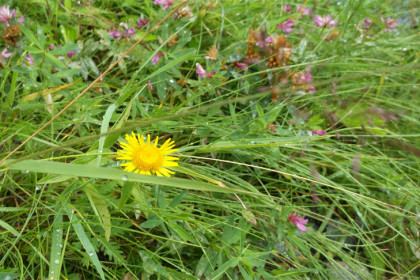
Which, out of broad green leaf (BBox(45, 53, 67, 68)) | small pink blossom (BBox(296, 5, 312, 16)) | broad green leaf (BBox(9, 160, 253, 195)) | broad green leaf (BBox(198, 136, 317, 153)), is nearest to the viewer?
broad green leaf (BBox(9, 160, 253, 195))

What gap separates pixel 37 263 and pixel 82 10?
1158 millimetres

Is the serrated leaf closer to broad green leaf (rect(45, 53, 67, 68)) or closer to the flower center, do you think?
broad green leaf (rect(45, 53, 67, 68))

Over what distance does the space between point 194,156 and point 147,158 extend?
0.19 metres

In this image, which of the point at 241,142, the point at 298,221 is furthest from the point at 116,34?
the point at 298,221

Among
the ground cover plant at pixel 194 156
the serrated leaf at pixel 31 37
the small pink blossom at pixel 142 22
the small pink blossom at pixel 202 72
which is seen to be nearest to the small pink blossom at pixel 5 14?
the ground cover plant at pixel 194 156

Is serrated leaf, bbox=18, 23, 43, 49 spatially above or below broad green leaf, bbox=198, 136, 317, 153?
above

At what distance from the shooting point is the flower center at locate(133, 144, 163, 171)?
1.05m

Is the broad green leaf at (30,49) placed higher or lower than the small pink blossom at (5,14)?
lower

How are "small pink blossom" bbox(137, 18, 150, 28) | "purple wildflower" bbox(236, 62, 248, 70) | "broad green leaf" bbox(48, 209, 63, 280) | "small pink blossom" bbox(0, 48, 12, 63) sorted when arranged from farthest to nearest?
"small pink blossom" bbox(137, 18, 150, 28) → "purple wildflower" bbox(236, 62, 248, 70) → "small pink blossom" bbox(0, 48, 12, 63) → "broad green leaf" bbox(48, 209, 63, 280)

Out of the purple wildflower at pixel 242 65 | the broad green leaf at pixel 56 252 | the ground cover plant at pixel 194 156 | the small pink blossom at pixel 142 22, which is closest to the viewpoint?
the broad green leaf at pixel 56 252

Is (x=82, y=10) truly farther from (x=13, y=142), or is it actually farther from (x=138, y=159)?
(x=138, y=159)

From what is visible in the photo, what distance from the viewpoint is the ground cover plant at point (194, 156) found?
3.67 ft

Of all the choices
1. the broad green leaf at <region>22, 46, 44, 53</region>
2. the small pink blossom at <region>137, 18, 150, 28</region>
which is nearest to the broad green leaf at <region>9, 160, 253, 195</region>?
the broad green leaf at <region>22, 46, 44, 53</region>

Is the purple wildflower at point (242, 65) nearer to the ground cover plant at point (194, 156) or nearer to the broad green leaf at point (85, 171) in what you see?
the ground cover plant at point (194, 156)
